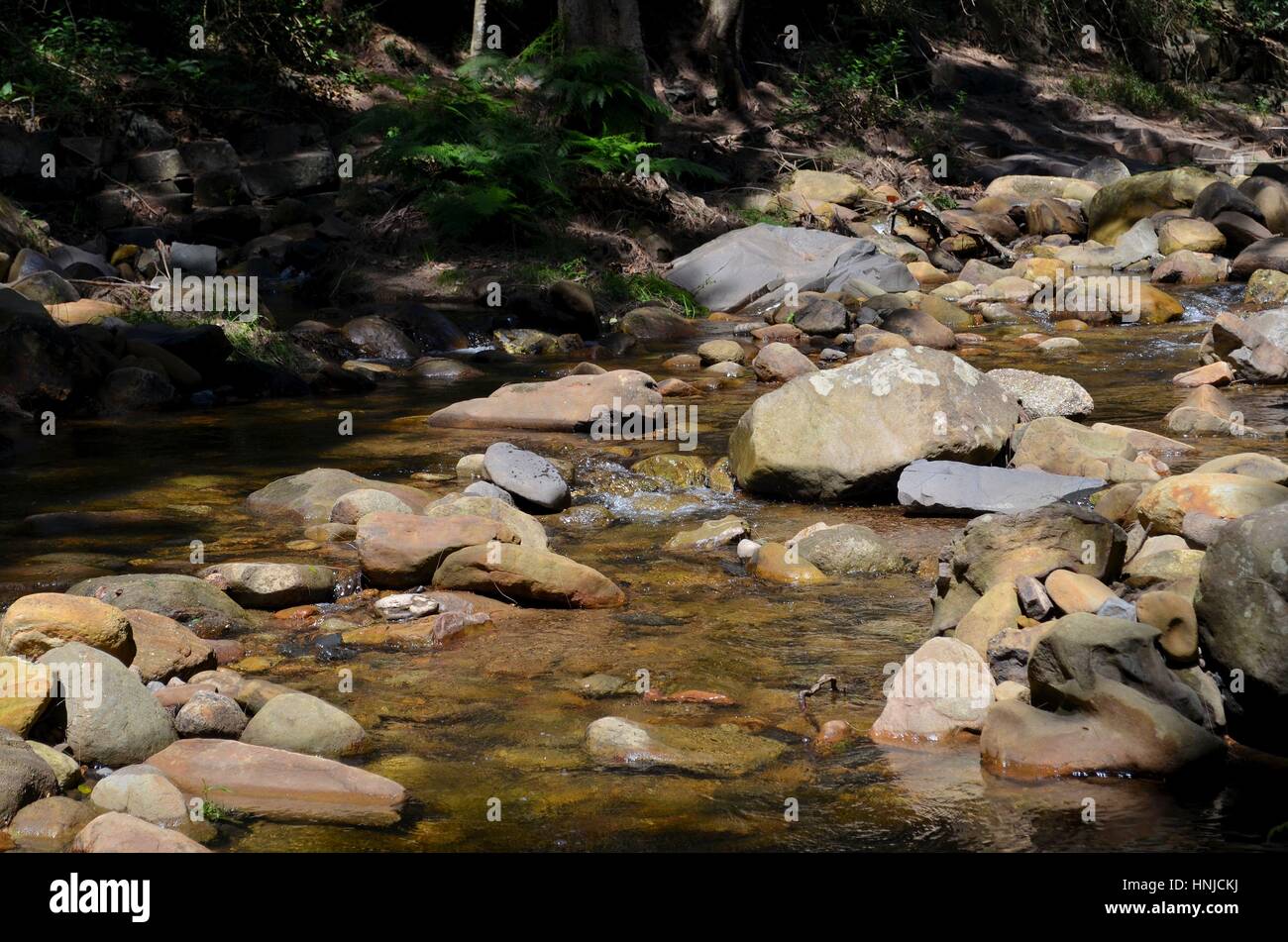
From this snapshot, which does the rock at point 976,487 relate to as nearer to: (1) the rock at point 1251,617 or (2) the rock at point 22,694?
(1) the rock at point 1251,617

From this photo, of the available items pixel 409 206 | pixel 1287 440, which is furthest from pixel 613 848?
pixel 409 206

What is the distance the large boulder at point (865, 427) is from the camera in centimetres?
668

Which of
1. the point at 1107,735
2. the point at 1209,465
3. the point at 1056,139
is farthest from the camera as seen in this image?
the point at 1056,139

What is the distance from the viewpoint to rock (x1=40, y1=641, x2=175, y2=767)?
12.1ft

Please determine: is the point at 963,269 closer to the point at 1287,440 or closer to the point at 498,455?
the point at 1287,440

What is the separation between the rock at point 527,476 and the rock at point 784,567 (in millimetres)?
1392

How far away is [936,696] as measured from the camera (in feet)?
13.2

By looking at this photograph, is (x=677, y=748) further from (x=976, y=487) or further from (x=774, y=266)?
(x=774, y=266)

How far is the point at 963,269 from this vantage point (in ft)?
51.7

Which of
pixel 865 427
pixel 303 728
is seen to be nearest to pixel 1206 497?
pixel 865 427

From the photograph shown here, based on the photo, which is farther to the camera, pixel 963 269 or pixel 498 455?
pixel 963 269

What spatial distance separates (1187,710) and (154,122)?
15.9 metres

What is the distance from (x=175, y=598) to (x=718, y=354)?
6.77m

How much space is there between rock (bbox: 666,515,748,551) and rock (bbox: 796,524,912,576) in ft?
1.33
